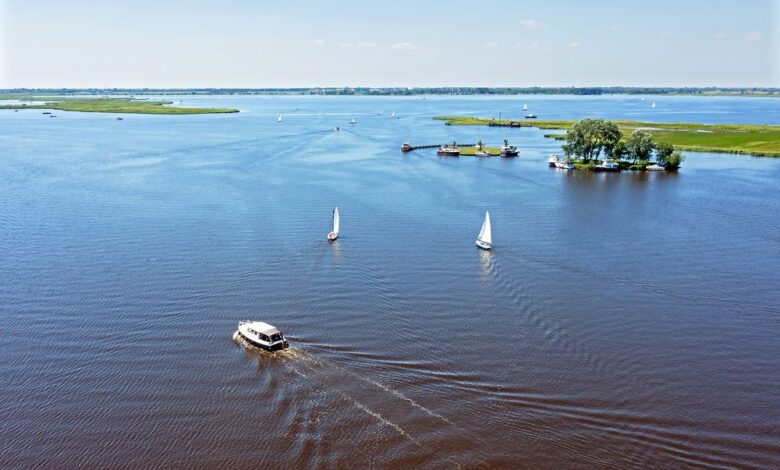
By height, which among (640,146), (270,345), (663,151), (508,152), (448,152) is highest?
(640,146)

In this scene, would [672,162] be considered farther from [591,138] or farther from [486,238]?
[486,238]

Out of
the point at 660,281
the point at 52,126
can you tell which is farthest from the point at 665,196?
the point at 52,126

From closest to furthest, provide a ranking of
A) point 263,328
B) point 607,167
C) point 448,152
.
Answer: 1. point 263,328
2. point 607,167
3. point 448,152

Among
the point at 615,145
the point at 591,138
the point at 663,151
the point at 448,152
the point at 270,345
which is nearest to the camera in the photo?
the point at 270,345

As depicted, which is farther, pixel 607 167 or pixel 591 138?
pixel 591 138

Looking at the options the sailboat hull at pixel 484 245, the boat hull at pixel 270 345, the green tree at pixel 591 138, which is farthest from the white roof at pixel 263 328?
the green tree at pixel 591 138

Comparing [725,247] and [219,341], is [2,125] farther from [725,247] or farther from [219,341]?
[725,247]

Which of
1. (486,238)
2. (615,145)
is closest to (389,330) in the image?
(486,238)

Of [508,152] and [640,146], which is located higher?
[640,146]
